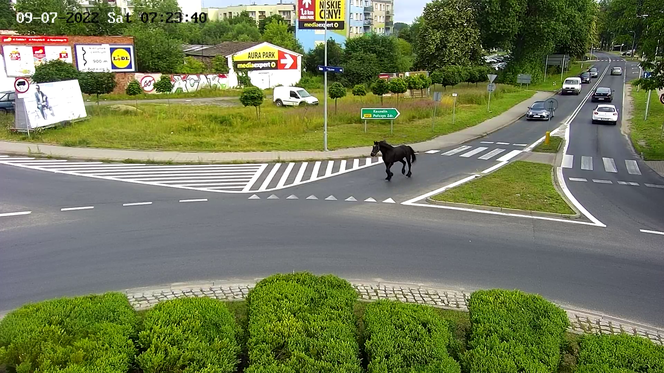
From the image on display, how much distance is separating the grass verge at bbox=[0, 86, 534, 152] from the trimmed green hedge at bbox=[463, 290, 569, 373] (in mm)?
17633

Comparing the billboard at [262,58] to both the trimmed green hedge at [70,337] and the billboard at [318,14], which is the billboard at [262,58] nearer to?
the billboard at [318,14]

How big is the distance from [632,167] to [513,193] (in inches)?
370

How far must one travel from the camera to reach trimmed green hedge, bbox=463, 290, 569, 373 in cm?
588

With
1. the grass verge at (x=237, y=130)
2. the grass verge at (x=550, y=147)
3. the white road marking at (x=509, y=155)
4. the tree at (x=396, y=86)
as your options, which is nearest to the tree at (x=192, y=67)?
the grass verge at (x=237, y=130)

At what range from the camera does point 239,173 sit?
1944cm

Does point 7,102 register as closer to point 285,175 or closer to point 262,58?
point 285,175

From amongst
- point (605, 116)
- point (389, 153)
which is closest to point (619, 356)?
point (389, 153)

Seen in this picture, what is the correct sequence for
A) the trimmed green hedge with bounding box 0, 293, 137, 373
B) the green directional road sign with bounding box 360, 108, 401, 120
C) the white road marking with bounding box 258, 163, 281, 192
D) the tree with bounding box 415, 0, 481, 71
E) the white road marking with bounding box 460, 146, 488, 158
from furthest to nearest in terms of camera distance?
1. the tree with bounding box 415, 0, 481, 71
2. the green directional road sign with bounding box 360, 108, 401, 120
3. the white road marking with bounding box 460, 146, 488, 158
4. the white road marking with bounding box 258, 163, 281, 192
5. the trimmed green hedge with bounding box 0, 293, 137, 373

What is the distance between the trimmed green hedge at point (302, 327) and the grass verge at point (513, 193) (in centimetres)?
905

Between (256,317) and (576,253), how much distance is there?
327 inches

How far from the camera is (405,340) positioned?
6.23m

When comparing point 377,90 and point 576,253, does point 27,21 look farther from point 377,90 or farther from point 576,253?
point 576,253

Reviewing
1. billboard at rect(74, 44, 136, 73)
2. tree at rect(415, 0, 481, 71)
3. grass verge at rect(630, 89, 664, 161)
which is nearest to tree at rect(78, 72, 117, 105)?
billboard at rect(74, 44, 136, 73)

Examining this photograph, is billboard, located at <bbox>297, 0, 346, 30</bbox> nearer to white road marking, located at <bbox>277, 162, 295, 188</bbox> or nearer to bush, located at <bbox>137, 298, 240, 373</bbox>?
white road marking, located at <bbox>277, 162, 295, 188</bbox>
